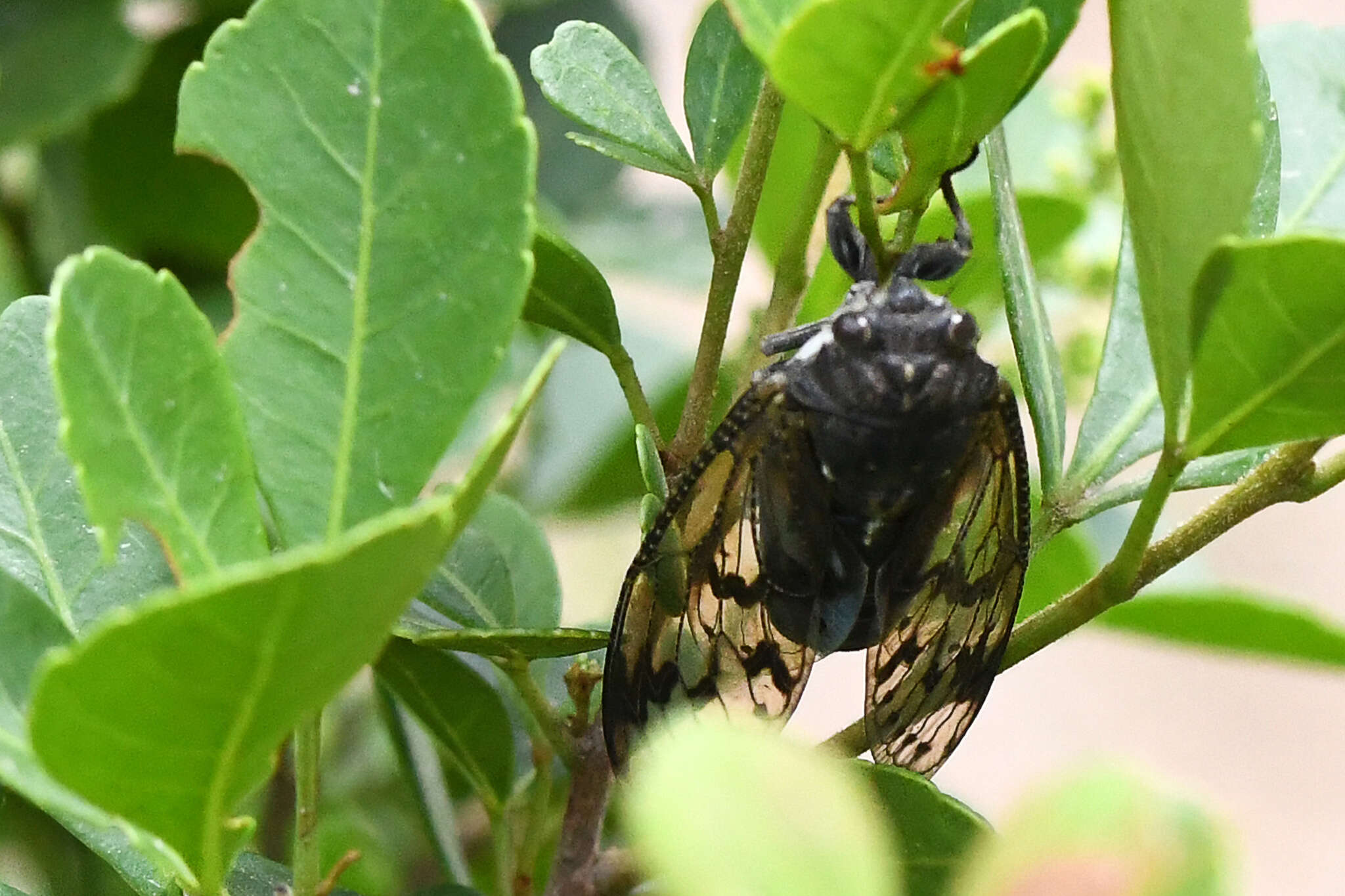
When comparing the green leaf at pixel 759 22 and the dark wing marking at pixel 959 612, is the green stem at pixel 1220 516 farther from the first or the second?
the green leaf at pixel 759 22

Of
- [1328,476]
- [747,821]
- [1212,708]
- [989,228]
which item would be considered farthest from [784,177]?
[1212,708]

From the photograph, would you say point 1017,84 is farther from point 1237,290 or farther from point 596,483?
point 596,483

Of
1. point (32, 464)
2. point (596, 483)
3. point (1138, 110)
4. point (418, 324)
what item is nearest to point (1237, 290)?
point (1138, 110)

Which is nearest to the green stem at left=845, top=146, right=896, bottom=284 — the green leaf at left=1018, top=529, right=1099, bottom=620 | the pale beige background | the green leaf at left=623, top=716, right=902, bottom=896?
the green leaf at left=623, top=716, right=902, bottom=896

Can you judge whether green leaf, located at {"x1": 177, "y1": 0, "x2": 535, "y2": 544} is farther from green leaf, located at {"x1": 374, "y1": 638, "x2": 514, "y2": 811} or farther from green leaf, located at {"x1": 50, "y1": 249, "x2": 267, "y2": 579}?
green leaf, located at {"x1": 374, "y1": 638, "x2": 514, "y2": 811}

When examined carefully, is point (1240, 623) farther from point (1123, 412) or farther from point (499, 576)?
point (499, 576)

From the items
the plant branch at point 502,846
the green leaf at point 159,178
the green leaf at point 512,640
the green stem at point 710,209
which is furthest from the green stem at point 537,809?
the green leaf at point 159,178
